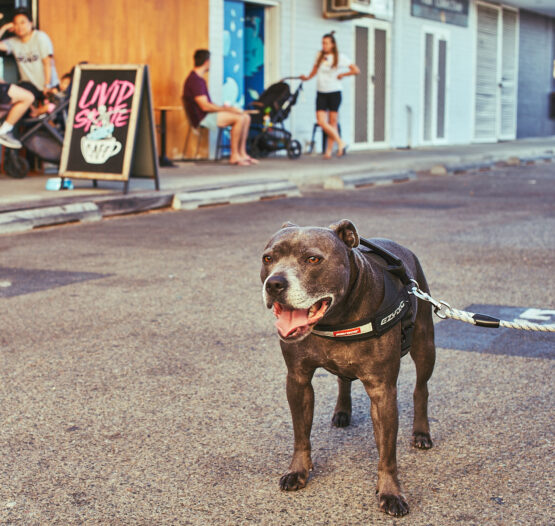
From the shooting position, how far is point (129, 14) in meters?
16.4

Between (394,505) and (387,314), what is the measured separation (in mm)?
589

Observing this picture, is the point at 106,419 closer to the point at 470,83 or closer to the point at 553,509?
the point at 553,509

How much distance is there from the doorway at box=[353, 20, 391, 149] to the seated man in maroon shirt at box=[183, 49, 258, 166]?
6.26m

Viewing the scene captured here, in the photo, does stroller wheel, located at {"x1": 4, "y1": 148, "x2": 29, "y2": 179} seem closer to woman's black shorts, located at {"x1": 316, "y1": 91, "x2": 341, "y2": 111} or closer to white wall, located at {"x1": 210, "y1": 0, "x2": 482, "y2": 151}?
white wall, located at {"x1": 210, "y1": 0, "x2": 482, "y2": 151}

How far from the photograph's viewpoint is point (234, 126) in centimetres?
1563

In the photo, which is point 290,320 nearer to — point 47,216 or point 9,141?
point 47,216

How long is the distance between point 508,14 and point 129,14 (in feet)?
52.2

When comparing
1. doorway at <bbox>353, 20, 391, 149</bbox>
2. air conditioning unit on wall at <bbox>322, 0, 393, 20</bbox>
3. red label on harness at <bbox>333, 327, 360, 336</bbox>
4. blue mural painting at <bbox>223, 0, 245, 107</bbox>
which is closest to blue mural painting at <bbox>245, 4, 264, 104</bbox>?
blue mural painting at <bbox>223, 0, 245, 107</bbox>

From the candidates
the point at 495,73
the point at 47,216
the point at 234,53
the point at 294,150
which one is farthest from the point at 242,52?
the point at 495,73

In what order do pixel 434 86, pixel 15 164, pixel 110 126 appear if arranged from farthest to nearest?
1. pixel 434 86
2. pixel 15 164
3. pixel 110 126

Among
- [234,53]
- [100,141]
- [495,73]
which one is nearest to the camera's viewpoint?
[100,141]

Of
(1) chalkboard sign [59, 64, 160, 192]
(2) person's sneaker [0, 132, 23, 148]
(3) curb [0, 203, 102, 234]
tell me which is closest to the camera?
(3) curb [0, 203, 102, 234]

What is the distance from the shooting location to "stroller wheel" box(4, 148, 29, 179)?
12609 millimetres

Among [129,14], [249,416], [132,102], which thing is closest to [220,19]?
[129,14]
